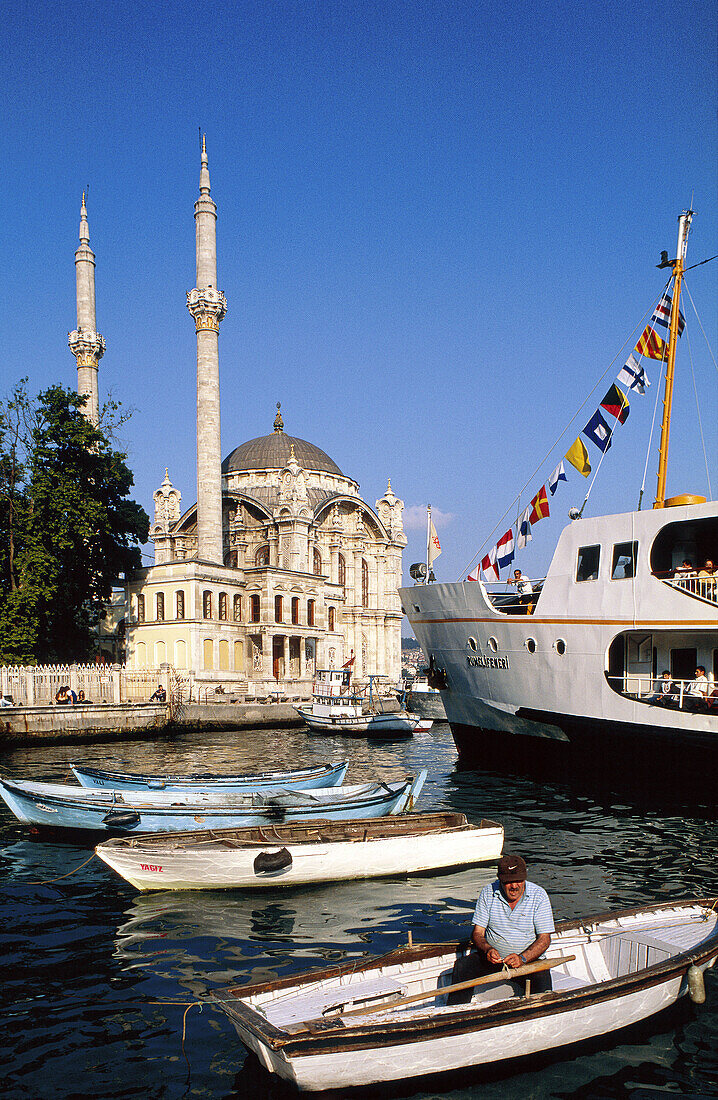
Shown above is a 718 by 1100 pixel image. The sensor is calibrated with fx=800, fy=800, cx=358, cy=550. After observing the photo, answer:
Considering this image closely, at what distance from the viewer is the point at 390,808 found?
51.5ft

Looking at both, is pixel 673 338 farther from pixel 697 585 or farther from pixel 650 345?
pixel 697 585

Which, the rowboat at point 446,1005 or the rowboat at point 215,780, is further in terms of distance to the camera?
the rowboat at point 215,780

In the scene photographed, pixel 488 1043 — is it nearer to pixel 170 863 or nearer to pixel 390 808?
pixel 170 863

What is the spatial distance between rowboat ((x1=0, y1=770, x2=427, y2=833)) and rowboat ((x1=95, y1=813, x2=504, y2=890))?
1.18m

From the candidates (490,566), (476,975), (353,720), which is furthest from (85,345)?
(476,975)

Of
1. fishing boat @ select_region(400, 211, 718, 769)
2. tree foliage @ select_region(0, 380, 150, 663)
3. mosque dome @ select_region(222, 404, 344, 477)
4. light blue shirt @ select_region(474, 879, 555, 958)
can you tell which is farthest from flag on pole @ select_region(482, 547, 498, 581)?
mosque dome @ select_region(222, 404, 344, 477)

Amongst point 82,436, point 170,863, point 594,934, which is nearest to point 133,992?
point 170,863

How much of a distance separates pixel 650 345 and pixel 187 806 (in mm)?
16397

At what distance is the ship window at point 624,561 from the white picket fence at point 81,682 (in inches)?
1092

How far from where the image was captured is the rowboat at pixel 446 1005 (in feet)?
20.6

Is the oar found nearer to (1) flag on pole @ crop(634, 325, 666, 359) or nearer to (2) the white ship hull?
(2) the white ship hull

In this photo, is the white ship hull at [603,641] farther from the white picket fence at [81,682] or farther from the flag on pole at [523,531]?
the white picket fence at [81,682]

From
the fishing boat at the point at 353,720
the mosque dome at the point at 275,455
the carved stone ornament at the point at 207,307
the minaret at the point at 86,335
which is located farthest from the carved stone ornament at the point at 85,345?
the fishing boat at the point at 353,720

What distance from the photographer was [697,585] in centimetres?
1811
